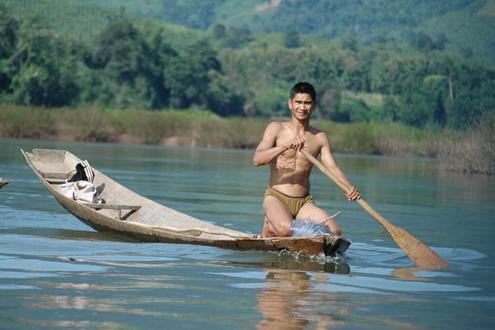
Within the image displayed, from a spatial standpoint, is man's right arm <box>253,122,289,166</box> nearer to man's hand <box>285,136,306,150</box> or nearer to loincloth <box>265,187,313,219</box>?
man's hand <box>285,136,306,150</box>

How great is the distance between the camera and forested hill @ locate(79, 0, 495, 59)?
12450 cm

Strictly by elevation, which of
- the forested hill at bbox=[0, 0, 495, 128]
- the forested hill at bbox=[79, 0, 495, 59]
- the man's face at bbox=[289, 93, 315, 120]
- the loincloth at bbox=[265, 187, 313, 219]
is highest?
the forested hill at bbox=[79, 0, 495, 59]

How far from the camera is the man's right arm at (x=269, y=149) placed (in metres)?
10.3

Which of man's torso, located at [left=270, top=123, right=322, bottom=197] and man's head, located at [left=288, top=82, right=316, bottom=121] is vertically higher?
man's head, located at [left=288, top=82, right=316, bottom=121]

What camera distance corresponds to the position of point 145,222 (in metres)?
12.6

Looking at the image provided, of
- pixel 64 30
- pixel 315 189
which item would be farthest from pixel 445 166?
pixel 64 30

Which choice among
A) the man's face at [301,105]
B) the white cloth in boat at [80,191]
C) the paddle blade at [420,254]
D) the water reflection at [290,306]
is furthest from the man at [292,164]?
the white cloth in boat at [80,191]

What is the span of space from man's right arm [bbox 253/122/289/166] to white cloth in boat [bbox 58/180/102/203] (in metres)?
2.95

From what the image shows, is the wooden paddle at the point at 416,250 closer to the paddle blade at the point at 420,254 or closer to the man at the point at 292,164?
the paddle blade at the point at 420,254

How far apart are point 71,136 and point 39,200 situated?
86.6ft

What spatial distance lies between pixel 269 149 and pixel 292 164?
1.45 feet

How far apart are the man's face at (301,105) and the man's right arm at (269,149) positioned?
219 millimetres

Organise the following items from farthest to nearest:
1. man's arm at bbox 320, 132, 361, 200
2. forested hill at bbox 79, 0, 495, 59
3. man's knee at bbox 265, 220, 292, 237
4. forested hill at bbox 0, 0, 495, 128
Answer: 1. forested hill at bbox 79, 0, 495, 59
2. forested hill at bbox 0, 0, 495, 128
3. man's arm at bbox 320, 132, 361, 200
4. man's knee at bbox 265, 220, 292, 237

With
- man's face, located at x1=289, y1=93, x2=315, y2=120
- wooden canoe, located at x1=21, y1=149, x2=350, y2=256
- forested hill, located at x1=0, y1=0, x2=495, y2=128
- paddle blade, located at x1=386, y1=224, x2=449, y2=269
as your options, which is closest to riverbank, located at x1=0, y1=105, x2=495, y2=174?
forested hill, located at x1=0, y1=0, x2=495, y2=128
